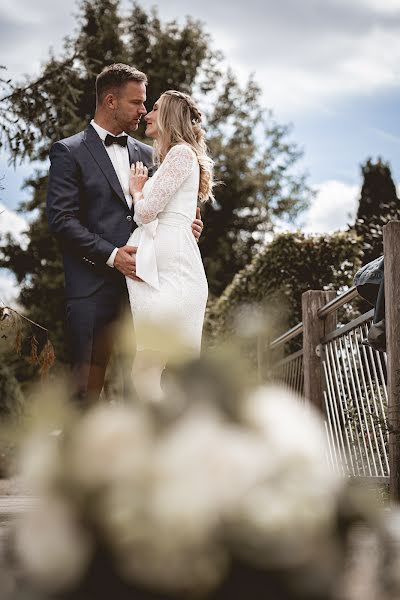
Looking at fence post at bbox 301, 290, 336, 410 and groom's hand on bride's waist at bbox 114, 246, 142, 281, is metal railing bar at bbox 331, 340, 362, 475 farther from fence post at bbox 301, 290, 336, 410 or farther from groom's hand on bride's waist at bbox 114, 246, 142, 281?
groom's hand on bride's waist at bbox 114, 246, 142, 281

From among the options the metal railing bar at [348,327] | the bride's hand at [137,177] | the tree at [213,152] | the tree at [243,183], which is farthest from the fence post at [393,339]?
the tree at [243,183]

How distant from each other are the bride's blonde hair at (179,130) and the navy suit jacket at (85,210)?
248 mm

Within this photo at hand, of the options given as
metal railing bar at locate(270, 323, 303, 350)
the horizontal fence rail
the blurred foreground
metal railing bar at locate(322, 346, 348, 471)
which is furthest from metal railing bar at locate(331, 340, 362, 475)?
the blurred foreground

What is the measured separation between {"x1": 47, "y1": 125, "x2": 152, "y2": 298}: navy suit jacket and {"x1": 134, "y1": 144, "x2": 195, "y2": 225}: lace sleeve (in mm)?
151

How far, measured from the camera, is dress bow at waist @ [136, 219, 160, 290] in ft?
10.9

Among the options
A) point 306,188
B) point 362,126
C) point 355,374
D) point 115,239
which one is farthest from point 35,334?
point 306,188

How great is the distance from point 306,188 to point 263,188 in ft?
5.78

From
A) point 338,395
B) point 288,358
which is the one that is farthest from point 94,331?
point 288,358

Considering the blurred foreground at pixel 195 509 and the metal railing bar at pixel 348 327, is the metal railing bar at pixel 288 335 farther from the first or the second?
the blurred foreground at pixel 195 509

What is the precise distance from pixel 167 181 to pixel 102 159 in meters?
0.36

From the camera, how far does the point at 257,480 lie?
69 cm

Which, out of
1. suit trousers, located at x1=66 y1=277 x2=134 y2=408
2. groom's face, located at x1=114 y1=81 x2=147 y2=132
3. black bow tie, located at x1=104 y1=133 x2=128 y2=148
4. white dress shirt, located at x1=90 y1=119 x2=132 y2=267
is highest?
groom's face, located at x1=114 y1=81 x2=147 y2=132

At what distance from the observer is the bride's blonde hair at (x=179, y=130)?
3.53m

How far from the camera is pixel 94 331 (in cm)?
341
